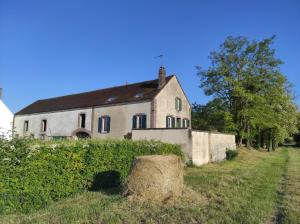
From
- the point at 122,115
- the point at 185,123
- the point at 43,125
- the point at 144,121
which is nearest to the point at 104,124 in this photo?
the point at 122,115

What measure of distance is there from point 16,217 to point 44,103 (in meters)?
39.5

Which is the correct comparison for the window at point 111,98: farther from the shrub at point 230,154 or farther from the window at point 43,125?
the shrub at point 230,154

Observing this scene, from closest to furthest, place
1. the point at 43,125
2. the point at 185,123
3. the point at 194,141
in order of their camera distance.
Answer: the point at 194,141, the point at 185,123, the point at 43,125

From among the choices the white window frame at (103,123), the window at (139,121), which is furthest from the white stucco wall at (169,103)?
the white window frame at (103,123)

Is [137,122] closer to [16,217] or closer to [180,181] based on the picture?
[180,181]

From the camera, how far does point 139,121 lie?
28.0m

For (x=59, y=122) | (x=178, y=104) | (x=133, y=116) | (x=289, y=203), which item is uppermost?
(x=178, y=104)

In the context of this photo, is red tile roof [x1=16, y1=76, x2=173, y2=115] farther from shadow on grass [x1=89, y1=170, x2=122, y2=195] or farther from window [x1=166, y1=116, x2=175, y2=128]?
shadow on grass [x1=89, y1=170, x2=122, y2=195]

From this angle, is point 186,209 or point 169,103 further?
point 169,103

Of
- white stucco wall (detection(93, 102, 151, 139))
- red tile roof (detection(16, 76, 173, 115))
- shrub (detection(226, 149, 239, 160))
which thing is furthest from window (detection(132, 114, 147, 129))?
shrub (detection(226, 149, 239, 160))

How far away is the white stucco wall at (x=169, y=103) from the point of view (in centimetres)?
2789

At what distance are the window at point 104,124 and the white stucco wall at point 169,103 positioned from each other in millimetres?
5812

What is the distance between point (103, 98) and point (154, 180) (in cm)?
2635

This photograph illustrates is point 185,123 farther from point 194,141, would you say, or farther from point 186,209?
point 186,209
